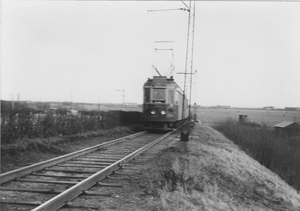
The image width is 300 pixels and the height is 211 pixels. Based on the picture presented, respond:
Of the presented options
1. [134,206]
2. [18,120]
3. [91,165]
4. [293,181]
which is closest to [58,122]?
[18,120]

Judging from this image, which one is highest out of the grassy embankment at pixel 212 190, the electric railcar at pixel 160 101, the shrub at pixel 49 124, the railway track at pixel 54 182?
the electric railcar at pixel 160 101

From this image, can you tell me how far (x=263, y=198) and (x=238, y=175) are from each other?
5.64 ft

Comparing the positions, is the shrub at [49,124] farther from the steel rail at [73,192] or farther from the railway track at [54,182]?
the steel rail at [73,192]

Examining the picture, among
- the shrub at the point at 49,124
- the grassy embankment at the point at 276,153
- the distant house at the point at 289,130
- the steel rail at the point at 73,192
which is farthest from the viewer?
the distant house at the point at 289,130

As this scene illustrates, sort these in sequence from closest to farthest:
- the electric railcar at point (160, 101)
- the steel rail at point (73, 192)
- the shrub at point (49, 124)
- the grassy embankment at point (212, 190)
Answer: the steel rail at point (73, 192), the grassy embankment at point (212, 190), the shrub at point (49, 124), the electric railcar at point (160, 101)

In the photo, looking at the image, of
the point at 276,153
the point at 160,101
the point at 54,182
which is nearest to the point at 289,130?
the point at 276,153

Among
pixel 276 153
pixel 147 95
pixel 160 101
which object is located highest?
pixel 147 95

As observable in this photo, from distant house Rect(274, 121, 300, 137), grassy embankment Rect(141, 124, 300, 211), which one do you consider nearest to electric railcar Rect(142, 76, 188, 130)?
grassy embankment Rect(141, 124, 300, 211)

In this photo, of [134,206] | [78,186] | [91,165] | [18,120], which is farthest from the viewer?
[18,120]

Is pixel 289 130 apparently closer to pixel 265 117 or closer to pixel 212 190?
pixel 212 190

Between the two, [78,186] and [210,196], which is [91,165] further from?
[210,196]

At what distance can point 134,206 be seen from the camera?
4848 mm

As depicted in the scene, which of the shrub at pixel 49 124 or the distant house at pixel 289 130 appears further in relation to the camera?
the distant house at pixel 289 130

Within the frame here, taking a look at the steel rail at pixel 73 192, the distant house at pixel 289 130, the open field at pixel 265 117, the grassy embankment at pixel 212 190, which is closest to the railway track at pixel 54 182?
the steel rail at pixel 73 192
